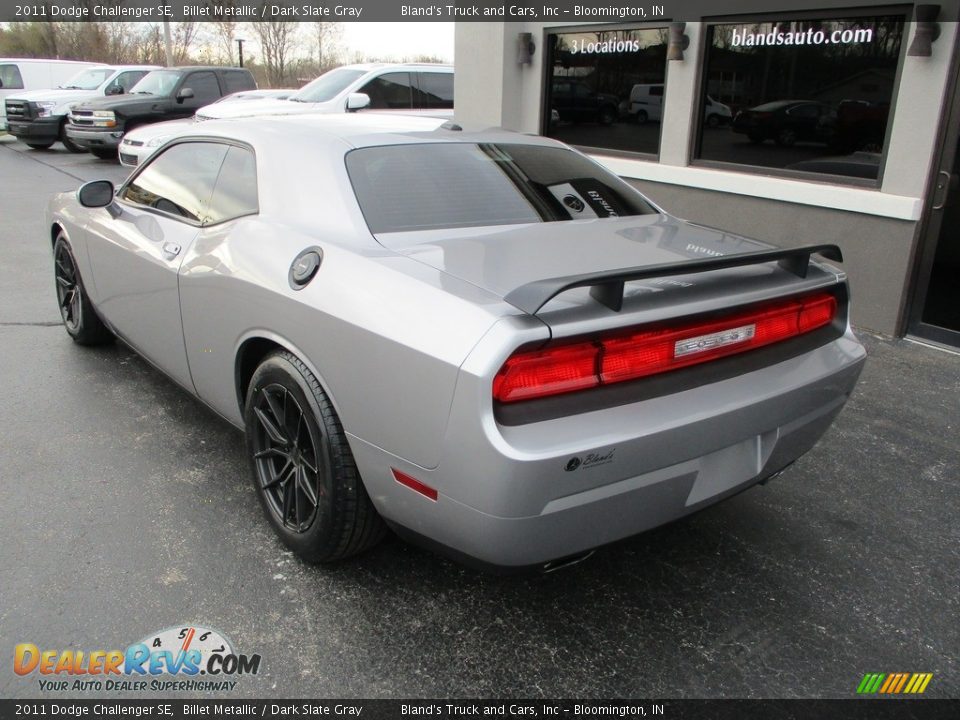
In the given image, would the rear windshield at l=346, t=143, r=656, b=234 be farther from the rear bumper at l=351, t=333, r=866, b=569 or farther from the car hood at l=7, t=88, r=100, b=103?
the car hood at l=7, t=88, r=100, b=103

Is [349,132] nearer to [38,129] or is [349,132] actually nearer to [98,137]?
[98,137]

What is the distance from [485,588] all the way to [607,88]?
665 cm

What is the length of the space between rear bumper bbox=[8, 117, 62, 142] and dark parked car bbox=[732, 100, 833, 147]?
16.3m

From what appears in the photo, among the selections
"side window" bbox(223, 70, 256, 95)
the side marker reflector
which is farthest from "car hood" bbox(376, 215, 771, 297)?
"side window" bbox(223, 70, 256, 95)

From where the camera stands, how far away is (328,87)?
11.7 meters

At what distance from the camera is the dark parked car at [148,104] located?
49.5 feet

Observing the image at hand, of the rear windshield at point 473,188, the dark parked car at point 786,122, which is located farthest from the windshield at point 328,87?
the rear windshield at point 473,188

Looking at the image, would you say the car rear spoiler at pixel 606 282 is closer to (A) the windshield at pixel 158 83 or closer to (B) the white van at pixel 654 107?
(B) the white van at pixel 654 107

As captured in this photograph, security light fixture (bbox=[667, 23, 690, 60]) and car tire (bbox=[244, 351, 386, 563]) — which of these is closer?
car tire (bbox=[244, 351, 386, 563])

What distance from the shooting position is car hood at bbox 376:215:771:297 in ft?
7.88

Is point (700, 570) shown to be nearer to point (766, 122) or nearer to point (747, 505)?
point (747, 505)

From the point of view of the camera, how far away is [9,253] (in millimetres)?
7938

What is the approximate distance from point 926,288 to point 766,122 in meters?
1.96

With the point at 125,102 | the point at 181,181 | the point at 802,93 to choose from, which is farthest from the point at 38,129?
the point at 802,93
